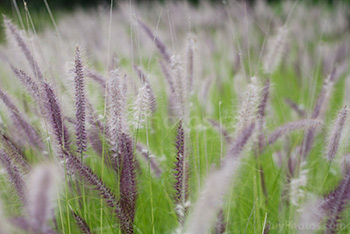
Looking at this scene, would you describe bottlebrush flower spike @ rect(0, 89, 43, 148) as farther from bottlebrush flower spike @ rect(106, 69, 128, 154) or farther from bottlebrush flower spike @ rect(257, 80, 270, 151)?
bottlebrush flower spike @ rect(257, 80, 270, 151)

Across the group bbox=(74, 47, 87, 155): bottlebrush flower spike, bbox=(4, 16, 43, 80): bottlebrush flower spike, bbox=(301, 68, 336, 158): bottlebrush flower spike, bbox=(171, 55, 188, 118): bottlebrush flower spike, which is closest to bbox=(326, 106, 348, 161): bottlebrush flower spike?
bbox=(301, 68, 336, 158): bottlebrush flower spike

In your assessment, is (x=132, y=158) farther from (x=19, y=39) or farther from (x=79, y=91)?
(x=19, y=39)

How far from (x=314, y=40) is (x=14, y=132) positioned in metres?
2.58

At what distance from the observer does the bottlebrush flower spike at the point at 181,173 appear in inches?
28.6

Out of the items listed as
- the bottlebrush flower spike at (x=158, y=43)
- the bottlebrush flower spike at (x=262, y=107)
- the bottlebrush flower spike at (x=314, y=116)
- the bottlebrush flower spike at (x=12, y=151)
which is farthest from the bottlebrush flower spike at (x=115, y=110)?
the bottlebrush flower spike at (x=314, y=116)

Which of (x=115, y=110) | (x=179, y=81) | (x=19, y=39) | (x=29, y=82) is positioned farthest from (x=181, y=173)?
(x=19, y=39)

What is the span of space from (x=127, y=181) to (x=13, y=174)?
0.87 feet

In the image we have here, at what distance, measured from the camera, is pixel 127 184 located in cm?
75

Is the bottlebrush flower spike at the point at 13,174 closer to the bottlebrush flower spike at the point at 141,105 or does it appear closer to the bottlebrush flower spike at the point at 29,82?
the bottlebrush flower spike at the point at 29,82

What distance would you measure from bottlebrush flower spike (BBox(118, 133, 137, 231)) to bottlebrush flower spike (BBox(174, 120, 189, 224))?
10 cm

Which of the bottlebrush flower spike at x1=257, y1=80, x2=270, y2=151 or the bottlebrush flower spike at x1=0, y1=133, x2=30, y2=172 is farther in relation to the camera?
the bottlebrush flower spike at x1=257, y1=80, x2=270, y2=151

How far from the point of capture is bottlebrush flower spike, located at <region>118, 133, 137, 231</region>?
75 cm

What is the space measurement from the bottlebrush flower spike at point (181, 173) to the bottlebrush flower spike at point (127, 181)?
0.33ft

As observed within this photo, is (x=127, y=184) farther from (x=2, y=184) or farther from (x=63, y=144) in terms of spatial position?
(x=2, y=184)
